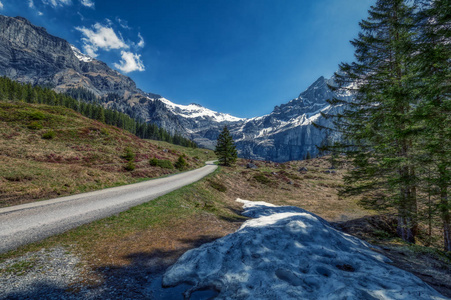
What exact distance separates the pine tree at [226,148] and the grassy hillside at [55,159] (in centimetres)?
1428

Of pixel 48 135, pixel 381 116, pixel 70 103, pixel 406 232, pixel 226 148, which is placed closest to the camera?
pixel 406 232

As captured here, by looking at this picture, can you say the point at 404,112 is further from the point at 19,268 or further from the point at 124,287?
the point at 19,268

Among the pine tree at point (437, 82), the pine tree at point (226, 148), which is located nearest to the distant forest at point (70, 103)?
the pine tree at point (226, 148)

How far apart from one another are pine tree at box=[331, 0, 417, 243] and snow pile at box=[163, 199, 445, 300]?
5.66 m

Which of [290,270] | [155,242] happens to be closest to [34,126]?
[155,242]

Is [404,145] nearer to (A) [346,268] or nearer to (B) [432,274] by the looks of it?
(B) [432,274]

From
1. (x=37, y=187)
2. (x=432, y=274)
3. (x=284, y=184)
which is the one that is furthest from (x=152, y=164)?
(x=432, y=274)

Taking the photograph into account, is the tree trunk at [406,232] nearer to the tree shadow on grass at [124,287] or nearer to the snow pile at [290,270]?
the snow pile at [290,270]

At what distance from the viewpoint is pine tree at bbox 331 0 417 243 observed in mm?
8859

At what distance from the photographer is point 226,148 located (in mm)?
40625

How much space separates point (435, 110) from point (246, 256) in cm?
830

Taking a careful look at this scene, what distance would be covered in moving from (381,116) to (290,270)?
35.0ft

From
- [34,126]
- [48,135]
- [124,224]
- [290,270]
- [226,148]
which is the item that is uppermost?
[34,126]

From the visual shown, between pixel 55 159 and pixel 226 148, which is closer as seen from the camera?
pixel 55 159
